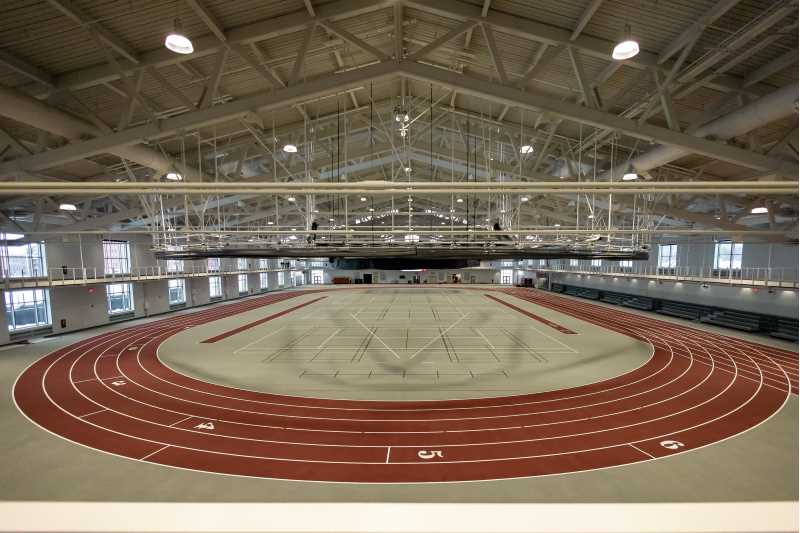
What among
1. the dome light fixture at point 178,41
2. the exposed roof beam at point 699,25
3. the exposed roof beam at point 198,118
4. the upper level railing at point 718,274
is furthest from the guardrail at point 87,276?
the upper level railing at point 718,274

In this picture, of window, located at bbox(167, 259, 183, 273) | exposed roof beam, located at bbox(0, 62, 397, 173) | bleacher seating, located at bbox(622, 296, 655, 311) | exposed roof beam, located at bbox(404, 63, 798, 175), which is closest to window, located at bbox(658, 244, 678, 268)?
bleacher seating, located at bbox(622, 296, 655, 311)

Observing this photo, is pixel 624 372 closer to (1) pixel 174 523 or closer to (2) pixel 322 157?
(1) pixel 174 523

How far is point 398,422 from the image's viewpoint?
9.26 metres

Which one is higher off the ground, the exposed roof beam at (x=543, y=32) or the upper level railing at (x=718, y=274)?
the exposed roof beam at (x=543, y=32)

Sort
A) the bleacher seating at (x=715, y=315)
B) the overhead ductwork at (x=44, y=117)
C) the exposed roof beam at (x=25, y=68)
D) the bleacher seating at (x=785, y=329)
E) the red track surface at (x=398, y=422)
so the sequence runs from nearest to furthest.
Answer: the red track surface at (x=398, y=422)
the exposed roof beam at (x=25, y=68)
the overhead ductwork at (x=44, y=117)
the bleacher seating at (x=785, y=329)
the bleacher seating at (x=715, y=315)

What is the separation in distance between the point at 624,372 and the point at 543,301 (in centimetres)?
2345

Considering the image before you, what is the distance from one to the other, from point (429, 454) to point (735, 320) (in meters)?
25.9

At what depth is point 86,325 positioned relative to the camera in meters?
22.9

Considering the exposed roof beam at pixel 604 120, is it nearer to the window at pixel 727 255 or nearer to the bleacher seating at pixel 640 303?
the window at pixel 727 255

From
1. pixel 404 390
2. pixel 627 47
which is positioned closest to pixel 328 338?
pixel 404 390

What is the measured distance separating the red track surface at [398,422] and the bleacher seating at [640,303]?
17.3 meters

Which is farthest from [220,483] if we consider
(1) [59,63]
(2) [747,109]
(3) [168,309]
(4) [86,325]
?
(3) [168,309]

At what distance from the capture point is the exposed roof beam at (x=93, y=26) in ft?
23.9

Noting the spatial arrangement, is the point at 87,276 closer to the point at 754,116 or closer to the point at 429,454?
the point at 429,454
